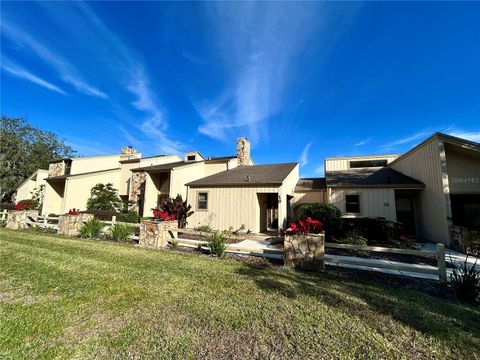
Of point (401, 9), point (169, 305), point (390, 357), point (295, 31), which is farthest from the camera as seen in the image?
point (295, 31)

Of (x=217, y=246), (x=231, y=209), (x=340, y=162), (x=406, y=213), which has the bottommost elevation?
(x=217, y=246)

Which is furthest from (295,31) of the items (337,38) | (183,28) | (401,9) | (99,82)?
(99,82)

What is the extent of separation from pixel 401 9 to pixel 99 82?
16693mm

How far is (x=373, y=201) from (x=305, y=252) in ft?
33.3

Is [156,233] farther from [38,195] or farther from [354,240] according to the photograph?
[38,195]

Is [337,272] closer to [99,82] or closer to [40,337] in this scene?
[40,337]

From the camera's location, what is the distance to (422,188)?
12.5 meters

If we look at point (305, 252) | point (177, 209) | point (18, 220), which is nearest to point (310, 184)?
point (177, 209)

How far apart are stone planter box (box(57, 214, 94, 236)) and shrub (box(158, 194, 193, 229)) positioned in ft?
12.7

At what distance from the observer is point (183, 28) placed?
992cm

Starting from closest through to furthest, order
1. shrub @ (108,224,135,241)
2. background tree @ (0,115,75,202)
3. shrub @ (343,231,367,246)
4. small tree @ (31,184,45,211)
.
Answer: shrub @ (343,231,367,246) → shrub @ (108,224,135,241) → small tree @ (31,184,45,211) → background tree @ (0,115,75,202)

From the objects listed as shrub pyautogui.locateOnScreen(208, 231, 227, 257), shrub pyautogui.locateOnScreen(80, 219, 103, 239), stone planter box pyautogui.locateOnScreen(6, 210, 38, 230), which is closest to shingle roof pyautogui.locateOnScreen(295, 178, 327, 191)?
shrub pyautogui.locateOnScreen(208, 231, 227, 257)

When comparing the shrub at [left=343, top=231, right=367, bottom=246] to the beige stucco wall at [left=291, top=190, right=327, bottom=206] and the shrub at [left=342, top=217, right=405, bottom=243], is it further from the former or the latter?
the beige stucco wall at [left=291, top=190, right=327, bottom=206]

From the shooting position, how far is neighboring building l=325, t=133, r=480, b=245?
10.7 meters
